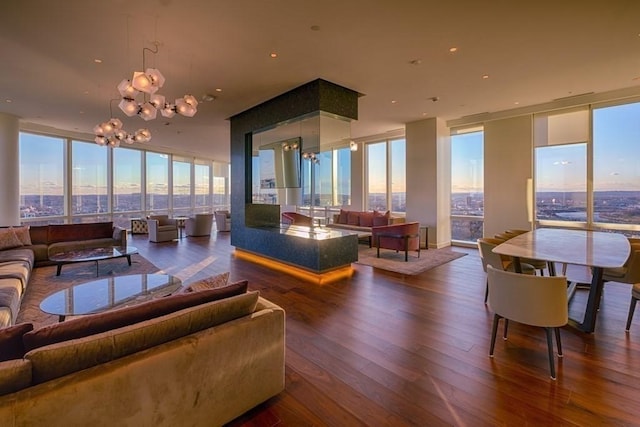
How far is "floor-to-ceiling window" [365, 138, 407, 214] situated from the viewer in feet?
29.6

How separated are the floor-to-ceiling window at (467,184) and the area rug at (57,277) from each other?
24.3 ft

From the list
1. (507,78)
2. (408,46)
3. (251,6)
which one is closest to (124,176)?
(251,6)

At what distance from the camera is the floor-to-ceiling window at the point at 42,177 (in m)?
7.95

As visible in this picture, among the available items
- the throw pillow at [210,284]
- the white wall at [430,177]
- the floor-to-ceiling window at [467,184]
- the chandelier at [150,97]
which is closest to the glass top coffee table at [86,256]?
the chandelier at [150,97]

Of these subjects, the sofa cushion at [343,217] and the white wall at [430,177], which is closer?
the white wall at [430,177]

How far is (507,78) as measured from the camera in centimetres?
482

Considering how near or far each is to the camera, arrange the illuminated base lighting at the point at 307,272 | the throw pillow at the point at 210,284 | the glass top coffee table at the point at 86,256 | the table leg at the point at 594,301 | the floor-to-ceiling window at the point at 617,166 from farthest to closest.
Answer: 1. the floor-to-ceiling window at the point at 617,166
2. the illuminated base lighting at the point at 307,272
3. the glass top coffee table at the point at 86,256
4. the table leg at the point at 594,301
5. the throw pillow at the point at 210,284

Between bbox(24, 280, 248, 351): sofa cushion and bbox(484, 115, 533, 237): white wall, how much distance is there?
281 inches

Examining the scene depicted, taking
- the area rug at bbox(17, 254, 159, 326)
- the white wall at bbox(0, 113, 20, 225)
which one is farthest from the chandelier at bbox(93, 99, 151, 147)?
the white wall at bbox(0, 113, 20, 225)

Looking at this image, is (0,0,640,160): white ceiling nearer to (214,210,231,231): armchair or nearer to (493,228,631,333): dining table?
(493,228,631,333): dining table

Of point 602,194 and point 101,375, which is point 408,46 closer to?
point 101,375

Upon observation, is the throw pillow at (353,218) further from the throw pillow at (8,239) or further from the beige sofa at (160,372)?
the throw pillow at (8,239)

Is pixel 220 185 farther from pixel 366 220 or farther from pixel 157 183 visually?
pixel 366 220

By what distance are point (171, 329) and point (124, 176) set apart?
1068cm
